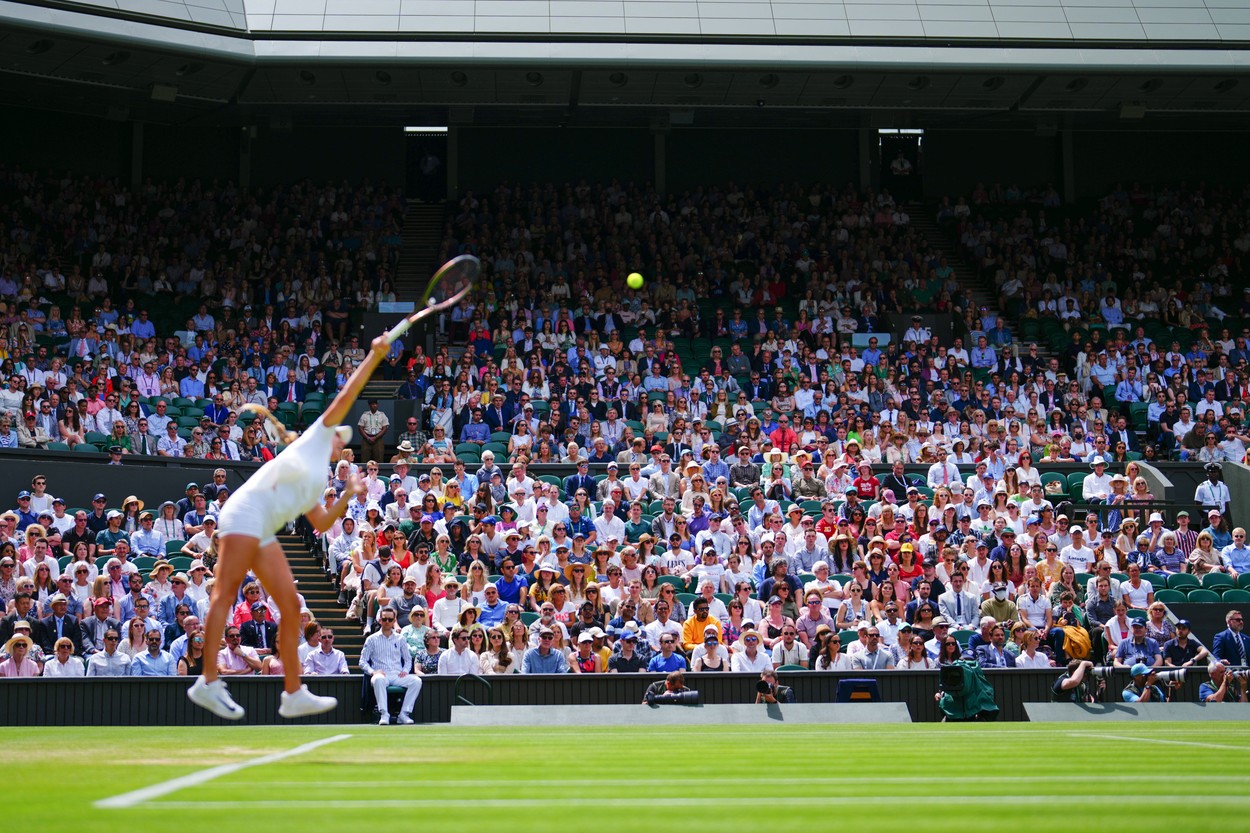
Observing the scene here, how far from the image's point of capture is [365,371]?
24.5 ft

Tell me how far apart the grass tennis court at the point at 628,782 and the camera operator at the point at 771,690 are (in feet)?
15.2

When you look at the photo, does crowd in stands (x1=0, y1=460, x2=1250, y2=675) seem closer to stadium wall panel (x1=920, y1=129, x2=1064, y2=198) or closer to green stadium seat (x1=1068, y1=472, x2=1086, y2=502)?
green stadium seat (x1=1068, y1=472, x2=1086, y2=502)

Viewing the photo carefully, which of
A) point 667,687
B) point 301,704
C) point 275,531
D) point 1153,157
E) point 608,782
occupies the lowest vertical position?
point 667,687

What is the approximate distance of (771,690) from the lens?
13836 mm

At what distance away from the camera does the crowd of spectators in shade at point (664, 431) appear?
15.9 meters

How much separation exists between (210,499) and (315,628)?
16.4ft

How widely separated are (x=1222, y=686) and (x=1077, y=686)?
1427 millimetres

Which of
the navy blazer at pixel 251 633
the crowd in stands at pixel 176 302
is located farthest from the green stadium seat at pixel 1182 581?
the crowd in stands at pixel 176 302

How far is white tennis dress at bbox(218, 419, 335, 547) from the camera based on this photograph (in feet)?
24.2

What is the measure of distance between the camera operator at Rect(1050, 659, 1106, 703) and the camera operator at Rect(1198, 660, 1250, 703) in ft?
3.40

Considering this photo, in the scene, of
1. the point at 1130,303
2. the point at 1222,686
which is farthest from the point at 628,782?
the point at 1130,303

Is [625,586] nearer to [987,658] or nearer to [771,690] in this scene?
[771,690]

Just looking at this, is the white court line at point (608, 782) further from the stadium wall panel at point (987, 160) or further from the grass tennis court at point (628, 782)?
the stadium wall panel at point (987, 160)

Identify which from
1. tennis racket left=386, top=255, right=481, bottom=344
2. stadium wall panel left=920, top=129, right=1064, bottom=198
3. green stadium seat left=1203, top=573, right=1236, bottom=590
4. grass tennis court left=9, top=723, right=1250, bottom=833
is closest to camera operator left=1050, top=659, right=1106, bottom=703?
green stadium seat left=1203, top=573, right=1236, bottom=590
